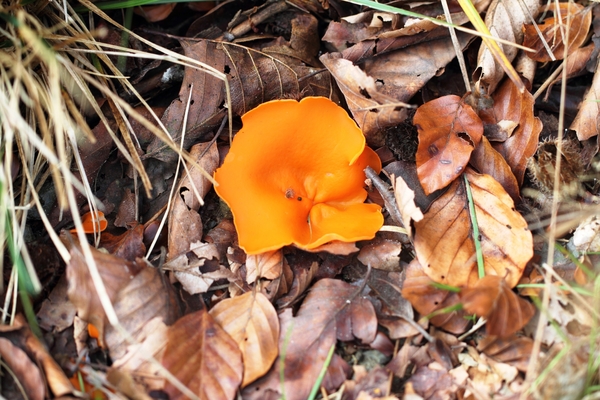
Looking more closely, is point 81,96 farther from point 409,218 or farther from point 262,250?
point 409,218

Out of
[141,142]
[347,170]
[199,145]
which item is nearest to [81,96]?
[141,142]

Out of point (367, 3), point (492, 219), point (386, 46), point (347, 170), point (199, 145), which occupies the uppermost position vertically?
point (367, 3)

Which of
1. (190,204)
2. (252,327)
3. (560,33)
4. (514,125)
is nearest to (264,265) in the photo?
(252,327)

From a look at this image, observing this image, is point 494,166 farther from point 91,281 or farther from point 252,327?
point 91,281

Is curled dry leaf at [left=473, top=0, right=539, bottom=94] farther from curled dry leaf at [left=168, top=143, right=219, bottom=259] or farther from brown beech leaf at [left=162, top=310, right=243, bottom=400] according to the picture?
brown beech leaf at [left=162, top=310, right=243, bottom=400]

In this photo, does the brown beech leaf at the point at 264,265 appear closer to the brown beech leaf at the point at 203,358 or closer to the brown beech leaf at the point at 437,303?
the brown beech leaf at the point at 203,358

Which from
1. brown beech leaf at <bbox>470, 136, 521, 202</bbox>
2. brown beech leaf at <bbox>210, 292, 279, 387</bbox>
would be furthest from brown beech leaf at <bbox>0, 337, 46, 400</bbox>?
brown beech leaf at <bbox>470, 136, 521, 202</bbox>
